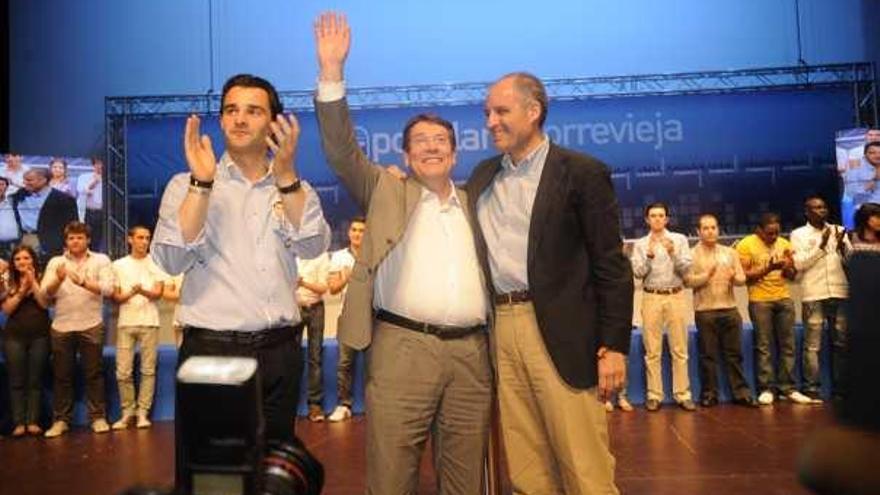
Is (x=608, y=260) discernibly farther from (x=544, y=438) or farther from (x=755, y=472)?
(x=755, y=472)

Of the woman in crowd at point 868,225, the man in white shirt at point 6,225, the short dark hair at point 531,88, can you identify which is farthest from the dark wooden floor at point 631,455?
the man in white shirt at point 6,225

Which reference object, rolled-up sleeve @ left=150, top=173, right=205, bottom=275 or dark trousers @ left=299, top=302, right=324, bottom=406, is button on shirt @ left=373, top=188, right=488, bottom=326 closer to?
rolled-up sleeve @ left=150, top=173, right=205, bottom=275

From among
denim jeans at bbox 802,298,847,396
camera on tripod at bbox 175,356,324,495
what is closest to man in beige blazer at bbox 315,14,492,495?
camera on tripod at bbox 175,356,324,495

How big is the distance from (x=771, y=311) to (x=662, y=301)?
2.77 feet

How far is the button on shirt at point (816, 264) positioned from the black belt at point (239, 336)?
4.75 metres

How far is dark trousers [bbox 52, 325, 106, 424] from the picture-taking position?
533 cm

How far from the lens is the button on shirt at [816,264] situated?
5.50m

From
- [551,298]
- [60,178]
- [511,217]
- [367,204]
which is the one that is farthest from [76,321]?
[551,298]

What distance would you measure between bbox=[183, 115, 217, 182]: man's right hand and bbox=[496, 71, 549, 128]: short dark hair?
82 cm

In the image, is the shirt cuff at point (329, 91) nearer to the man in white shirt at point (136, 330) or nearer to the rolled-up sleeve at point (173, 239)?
the rolled-up sleeve at point (173, 239)

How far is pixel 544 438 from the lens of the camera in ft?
6.81

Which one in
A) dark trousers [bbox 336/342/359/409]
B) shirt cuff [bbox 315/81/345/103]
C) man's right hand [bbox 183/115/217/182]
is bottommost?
dark trousers [bbox 336/342/359/409]

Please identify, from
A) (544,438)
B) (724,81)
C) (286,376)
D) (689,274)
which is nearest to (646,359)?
(689,274)

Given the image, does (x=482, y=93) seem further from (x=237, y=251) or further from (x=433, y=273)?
(x=237, y=251)
